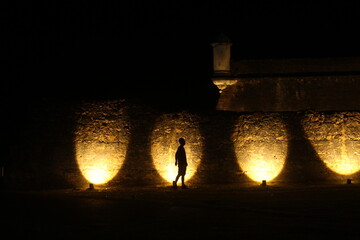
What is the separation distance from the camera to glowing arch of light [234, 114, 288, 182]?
22531 mm

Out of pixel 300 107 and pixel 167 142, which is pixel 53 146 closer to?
pixel 167 142

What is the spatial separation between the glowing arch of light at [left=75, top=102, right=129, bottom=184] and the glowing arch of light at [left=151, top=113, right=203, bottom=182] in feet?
3.36

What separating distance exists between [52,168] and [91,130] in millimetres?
1695

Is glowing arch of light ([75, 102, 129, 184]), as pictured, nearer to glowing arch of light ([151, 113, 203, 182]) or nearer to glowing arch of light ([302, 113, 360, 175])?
glowing arch of light ([151, 113, 203, 182])

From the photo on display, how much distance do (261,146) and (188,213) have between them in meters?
7.33

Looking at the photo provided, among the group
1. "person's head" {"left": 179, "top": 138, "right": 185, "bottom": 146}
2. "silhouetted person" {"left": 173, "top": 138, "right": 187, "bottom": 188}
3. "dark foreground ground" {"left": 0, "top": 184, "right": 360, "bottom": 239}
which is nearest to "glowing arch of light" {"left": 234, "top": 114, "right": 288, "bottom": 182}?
"dark foreground ground" {"left": 0, "top": 184, "right": 360, "bottom": 239}

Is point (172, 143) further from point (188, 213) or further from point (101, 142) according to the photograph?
point (188, 213)

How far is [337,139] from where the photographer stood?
22688mm

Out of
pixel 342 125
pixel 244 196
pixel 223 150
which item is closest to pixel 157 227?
pixel 244 196

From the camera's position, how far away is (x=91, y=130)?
75.0ft

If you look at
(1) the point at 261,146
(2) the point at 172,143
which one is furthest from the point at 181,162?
(1) the point at 261,146

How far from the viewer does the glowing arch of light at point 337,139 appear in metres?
Result: 22.6

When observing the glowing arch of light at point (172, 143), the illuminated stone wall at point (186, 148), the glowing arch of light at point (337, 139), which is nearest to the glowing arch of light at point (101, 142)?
the illuminated stone wall at point (186, 148)

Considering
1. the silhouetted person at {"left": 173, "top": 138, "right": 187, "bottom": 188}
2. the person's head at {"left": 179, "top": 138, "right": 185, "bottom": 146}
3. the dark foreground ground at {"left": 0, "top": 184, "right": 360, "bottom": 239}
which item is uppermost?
the person's head at {"left": 179, "top": 138, "right": 185, "bottom": 146}
